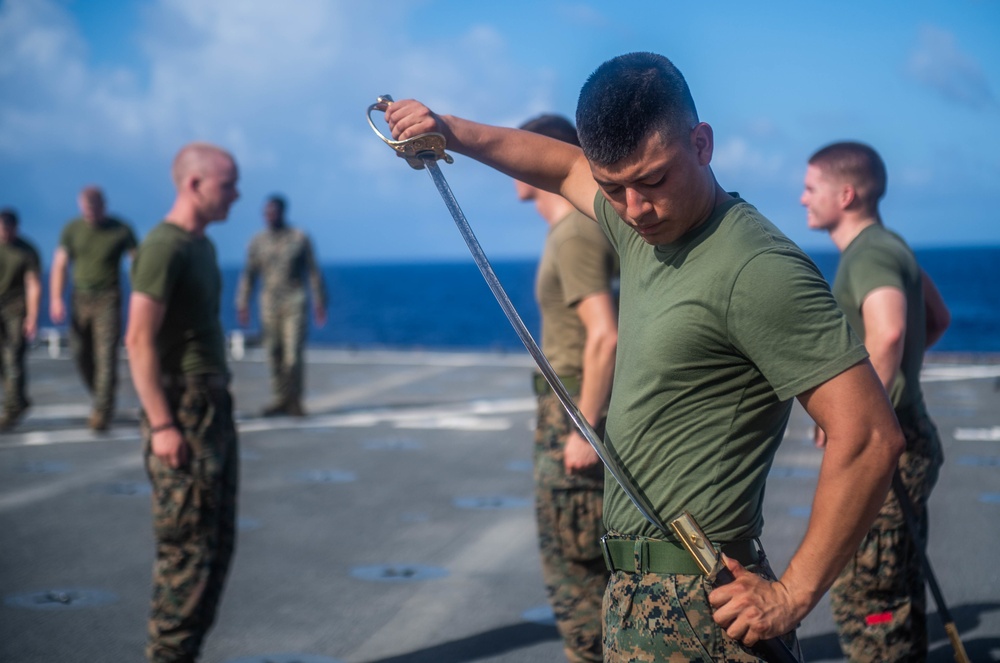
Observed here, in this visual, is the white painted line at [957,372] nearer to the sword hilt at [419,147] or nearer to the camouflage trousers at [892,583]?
the camouflage trousers at [892,583]

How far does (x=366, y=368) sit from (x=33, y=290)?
5.90 metres

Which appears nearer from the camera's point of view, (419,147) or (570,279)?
(419,147)

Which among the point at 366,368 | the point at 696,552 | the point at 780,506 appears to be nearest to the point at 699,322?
the point at 696,552

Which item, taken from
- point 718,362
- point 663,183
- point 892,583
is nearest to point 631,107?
point 663,183

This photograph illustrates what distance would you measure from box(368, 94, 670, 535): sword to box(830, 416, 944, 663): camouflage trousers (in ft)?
6.06

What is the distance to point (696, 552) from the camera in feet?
7.15

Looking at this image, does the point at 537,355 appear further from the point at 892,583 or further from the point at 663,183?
the point at 892,583

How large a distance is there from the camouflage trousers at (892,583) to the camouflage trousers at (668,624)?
170 centimetres

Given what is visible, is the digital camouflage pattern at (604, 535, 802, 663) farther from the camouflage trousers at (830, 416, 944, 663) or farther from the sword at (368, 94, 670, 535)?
the camouflage trousers at (830, 416, 944, 663)

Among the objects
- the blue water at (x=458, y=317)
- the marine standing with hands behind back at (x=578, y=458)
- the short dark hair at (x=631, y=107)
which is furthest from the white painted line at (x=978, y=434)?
the blue water at (x=458, y=317)

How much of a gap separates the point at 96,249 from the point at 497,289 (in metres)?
8.80

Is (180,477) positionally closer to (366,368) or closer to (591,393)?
(591,393)

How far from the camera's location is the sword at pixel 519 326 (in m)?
2.19

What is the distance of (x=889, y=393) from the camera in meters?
3.90
